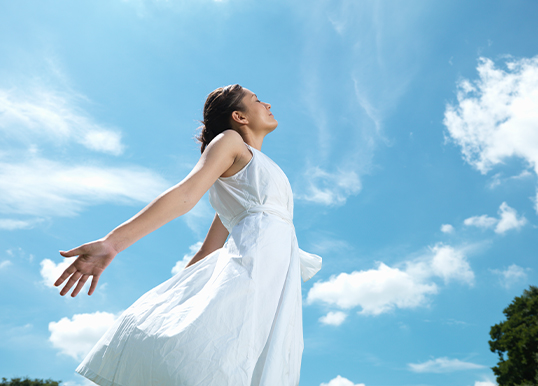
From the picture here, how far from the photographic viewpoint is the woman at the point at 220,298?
1.80 metres

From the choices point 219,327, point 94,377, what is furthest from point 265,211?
point 94,377

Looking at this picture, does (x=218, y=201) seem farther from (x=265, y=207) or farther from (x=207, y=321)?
(x=207, y=321)

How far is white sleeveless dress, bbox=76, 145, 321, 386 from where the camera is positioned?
1.84m

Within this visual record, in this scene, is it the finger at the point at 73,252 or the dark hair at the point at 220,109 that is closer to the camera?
the finger at the point at 73,252

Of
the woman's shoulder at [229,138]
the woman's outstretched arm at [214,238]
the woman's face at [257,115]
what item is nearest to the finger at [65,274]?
the woman's shoulder at [229,138]

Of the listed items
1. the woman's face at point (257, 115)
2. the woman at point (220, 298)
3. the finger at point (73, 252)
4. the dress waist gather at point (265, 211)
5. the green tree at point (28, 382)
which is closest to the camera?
the finger at point (73, 252)

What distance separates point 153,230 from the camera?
179 centimetres

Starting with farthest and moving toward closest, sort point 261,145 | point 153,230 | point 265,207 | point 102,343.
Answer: point 261,145, point 265,207, point 102,343, point 153,230

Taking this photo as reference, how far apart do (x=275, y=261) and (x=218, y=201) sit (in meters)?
A: 0.70

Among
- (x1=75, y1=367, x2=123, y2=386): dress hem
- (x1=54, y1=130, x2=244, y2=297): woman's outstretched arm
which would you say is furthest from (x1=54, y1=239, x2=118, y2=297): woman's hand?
(x1=75, y1=367, x2=123, y2=386): dress hem

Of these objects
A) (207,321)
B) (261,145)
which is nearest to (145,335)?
(207,321)

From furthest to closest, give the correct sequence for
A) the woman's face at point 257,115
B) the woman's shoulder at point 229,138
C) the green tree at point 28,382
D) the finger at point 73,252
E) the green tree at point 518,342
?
the green tree at point 28,382 < the green tree at point 518,342 < the woman's face at point 257,115 < the woman's shoulder at point 229,138 < the finger at point 73,252

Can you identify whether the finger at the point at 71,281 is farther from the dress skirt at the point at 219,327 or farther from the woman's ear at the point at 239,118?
the woman's ear at the point at 239,118

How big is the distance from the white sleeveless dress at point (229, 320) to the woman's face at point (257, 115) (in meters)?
0.67
